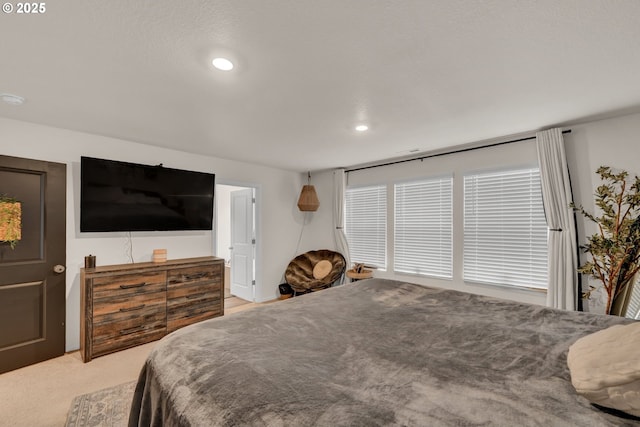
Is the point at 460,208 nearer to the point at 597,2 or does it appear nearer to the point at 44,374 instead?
the point at 597,2

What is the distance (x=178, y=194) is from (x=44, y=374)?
7.31 ft

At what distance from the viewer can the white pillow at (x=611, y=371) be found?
0.82 metres

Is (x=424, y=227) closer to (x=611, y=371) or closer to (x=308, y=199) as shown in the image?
(x=308, y=199)

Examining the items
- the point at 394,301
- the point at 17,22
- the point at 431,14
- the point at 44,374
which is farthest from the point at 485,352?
the point at 44,374

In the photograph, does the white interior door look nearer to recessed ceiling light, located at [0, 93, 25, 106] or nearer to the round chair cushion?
the round chair cushion

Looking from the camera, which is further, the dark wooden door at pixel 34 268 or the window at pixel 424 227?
the window at pixel 424 227

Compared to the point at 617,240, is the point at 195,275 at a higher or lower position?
lower

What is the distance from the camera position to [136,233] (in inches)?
138

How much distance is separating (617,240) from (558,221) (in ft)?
1.93

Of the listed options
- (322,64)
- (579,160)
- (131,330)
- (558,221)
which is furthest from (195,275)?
(579,160)

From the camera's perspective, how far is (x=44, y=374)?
8.31 ft

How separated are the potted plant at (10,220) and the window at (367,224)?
167 inches

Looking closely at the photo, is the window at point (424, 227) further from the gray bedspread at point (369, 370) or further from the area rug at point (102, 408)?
the area rug at point (102, 408)

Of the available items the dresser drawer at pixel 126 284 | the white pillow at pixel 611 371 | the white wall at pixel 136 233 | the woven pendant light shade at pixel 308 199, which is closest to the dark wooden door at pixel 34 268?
the white wall at pixel 136 233
